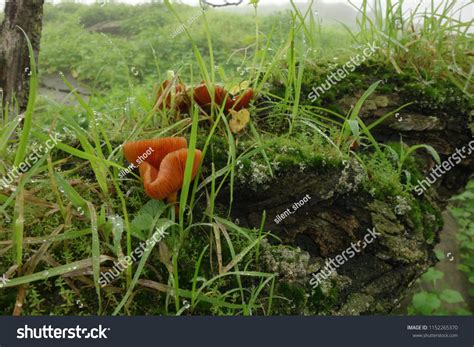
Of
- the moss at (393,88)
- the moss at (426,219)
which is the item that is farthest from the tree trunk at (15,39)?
the moss at (426,219)

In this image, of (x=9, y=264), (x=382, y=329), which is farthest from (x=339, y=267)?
(x=9, y=264)

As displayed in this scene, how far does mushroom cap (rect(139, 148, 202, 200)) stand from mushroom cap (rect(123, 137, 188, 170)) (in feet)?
0.13

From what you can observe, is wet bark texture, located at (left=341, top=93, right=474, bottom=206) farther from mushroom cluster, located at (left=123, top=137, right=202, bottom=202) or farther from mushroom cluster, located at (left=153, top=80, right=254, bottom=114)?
mushroom cluster, located at (left=123, top=137, right=202, bottom=202)

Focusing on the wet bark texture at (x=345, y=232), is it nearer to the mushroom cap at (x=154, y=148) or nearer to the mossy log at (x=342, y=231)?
the mossy log at (x=342, y=231)

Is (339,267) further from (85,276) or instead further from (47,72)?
(47,72)

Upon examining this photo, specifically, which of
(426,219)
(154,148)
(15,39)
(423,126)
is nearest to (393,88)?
(423,126)

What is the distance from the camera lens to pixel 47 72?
648cm

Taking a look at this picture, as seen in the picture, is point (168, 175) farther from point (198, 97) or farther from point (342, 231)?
point (342, 231)

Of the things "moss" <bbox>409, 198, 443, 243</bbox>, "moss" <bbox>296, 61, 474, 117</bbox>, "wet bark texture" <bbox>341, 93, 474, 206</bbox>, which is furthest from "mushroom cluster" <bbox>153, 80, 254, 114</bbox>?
"moss" <bbox>409, 198, 443, 243</bbox>

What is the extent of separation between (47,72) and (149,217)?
237 inches

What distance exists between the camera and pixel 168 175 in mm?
1237

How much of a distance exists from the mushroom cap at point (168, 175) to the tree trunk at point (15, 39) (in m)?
1.27

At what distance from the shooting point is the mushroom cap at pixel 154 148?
4.20ft

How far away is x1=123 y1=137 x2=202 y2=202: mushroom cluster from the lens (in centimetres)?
124
